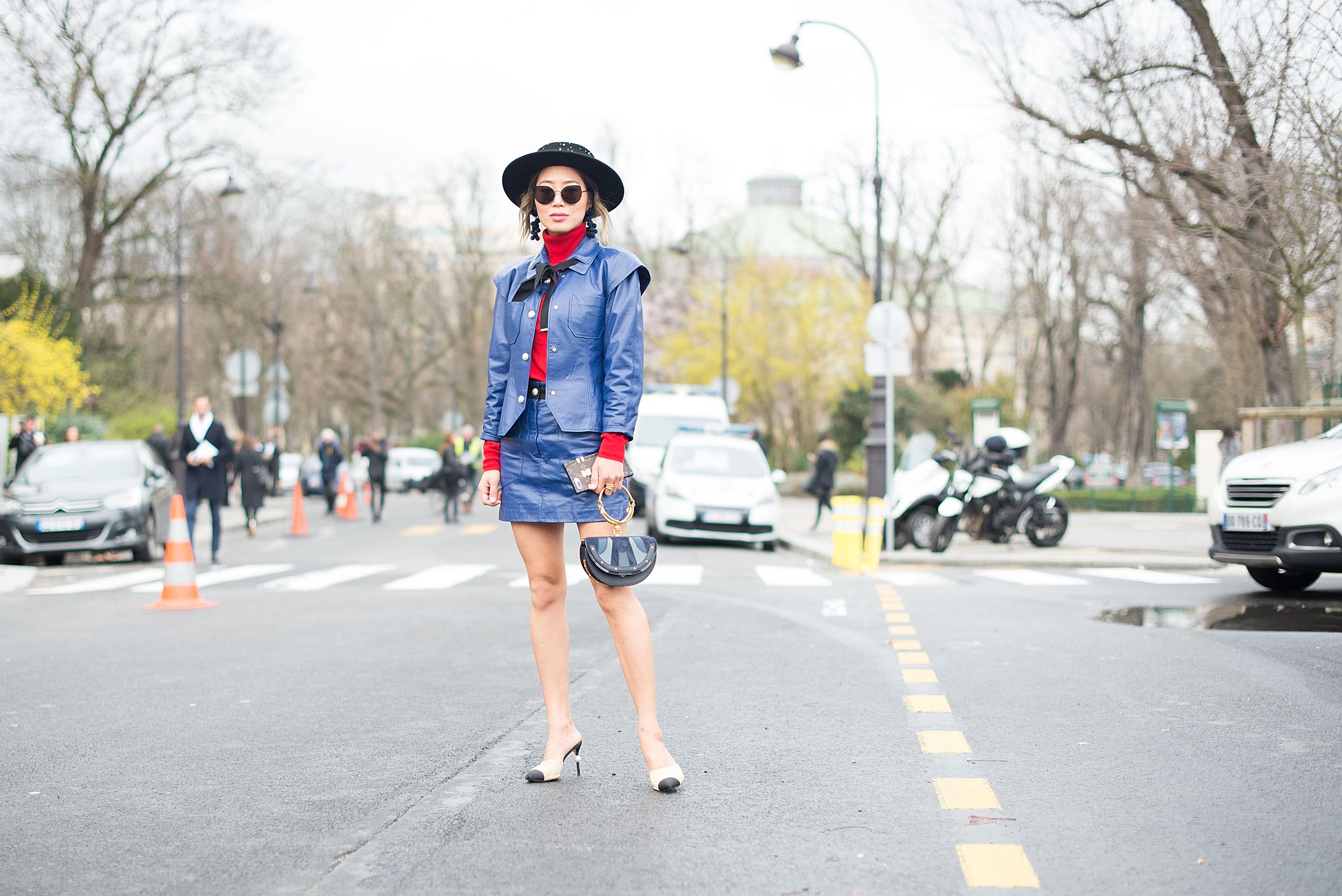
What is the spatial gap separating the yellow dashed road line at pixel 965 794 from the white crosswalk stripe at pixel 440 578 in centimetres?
862

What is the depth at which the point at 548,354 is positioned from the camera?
4.75m

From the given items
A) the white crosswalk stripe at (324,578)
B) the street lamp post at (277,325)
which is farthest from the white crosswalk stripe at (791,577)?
the street lamp post at (277,325)

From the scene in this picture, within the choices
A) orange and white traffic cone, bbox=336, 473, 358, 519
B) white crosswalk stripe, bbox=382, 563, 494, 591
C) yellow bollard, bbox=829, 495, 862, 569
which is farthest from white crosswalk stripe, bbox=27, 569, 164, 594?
orange and white traffic cone, bbox=336, 473, 358, 519

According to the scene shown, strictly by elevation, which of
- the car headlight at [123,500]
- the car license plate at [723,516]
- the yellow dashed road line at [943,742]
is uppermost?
the car headlight at [123,500]

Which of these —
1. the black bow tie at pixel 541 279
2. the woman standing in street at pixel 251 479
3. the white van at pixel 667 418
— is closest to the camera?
the black bow tie at pixel 541 279

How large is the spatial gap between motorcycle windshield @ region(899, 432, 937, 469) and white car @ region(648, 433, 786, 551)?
1738 mm

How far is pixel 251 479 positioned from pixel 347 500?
5.01 metres

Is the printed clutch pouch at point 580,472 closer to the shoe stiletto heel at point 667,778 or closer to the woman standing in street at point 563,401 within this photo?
the woman standing in street at point 563,401

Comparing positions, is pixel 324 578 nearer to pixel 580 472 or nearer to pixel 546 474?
pixel 546 474

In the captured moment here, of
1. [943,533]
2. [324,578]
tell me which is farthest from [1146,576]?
[324,578]

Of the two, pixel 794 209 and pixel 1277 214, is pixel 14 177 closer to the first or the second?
pixel 1277 214

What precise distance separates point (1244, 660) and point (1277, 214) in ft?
38.4

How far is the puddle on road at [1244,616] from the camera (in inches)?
362

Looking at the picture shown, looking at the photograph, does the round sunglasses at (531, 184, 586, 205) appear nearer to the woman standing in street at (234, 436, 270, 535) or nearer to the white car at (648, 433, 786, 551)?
the white car at (648, 433, 786, 551)
